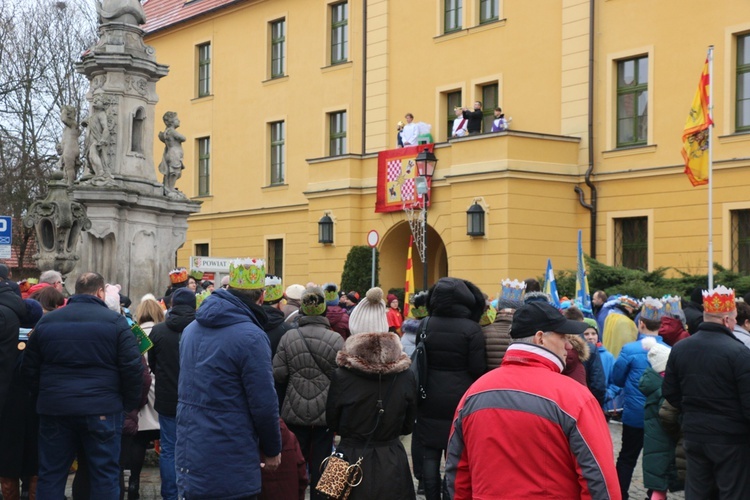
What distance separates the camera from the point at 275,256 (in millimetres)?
33812

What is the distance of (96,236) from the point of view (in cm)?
1565

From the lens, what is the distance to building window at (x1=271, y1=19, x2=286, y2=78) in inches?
1325

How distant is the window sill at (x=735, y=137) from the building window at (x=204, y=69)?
64.2 feet

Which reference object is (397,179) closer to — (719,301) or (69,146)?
(69,146)

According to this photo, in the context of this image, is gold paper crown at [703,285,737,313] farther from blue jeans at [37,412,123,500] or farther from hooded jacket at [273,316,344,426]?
blue jeans at [37,412,123,500]

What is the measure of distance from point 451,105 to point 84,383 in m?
21.7

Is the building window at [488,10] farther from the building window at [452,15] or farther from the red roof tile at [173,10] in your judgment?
the red roof tile at [173,10]

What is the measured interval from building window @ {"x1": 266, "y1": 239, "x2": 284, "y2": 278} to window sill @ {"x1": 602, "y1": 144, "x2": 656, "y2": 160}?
12.5m

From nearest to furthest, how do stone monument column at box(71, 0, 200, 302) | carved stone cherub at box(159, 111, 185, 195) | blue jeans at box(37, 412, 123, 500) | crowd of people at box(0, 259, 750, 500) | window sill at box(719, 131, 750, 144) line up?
crowd of people at box(0, 259, 750, 500) → blue jeans at box(37, 412, 123, 500) → stone monument column at box(71, 0, 200, 302) → carved stone cherub at box(159, 111, 185, 195) → window sill at box(719, 131, 750, 144)

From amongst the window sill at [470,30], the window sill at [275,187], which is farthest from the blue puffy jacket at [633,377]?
the window sill at [275,187]

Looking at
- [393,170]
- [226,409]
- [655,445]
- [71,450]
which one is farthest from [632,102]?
[226,409]

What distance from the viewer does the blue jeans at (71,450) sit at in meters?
7.38

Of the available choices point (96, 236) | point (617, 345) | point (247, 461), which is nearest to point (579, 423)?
point (247, 461)

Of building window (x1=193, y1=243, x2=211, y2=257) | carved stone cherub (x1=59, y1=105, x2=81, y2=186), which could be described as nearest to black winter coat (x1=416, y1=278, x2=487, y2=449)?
carved stone cherub (x1=59, y1=105, x2=81, y2=186)
